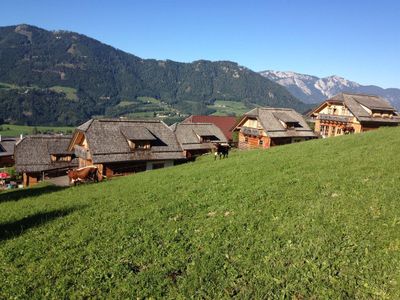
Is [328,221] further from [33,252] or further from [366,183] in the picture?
[33,252]

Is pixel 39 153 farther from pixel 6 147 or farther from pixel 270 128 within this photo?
pixel 270 128

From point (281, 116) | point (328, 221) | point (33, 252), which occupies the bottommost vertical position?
point (33, 252)

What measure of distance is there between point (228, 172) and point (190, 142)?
107 feet

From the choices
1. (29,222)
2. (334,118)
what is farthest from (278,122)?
(29,222)

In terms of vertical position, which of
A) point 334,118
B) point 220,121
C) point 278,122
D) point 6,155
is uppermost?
point 334,118

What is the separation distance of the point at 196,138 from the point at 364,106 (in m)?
27.1

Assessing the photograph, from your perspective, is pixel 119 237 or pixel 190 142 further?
pixel 190 142

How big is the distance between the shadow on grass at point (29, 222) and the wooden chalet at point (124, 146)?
24.7 metres

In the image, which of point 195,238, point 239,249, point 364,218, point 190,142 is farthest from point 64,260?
point 190,142

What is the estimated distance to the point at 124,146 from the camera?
151 feet

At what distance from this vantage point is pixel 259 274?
9.48 m

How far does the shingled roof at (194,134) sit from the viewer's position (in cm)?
5422

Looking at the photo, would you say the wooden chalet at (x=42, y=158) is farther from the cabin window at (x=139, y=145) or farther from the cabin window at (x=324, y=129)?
the cabin window at (x=324, y=129)

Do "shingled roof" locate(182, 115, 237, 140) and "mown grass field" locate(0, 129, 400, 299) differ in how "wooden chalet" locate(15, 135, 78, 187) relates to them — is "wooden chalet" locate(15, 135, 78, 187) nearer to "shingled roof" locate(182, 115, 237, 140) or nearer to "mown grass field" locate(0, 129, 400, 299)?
"shingled roof" locate(182, 115, 237, 140)
